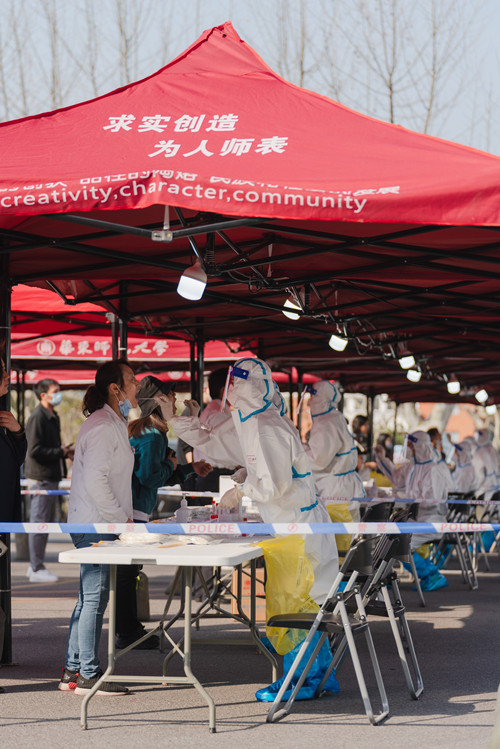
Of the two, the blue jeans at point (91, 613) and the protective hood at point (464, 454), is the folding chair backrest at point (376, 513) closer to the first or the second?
the blue jeans at point (91, 613)

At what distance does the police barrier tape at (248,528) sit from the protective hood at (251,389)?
2.26 ft

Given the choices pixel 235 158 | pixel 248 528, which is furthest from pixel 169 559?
pixel 235 158

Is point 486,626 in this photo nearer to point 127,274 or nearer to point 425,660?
point 425,660

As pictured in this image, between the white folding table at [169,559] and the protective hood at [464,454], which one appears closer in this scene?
the white folding table at [169,559]

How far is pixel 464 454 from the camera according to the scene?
17.8 metres

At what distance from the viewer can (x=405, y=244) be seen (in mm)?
7270

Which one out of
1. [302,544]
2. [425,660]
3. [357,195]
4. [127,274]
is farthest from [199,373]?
[357,195]

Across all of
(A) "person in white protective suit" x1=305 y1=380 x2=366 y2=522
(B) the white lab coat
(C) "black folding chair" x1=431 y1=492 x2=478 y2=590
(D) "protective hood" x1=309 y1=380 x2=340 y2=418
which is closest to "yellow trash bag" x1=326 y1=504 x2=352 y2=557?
(A) "person in white protective suit" x1=305 y1=380 x2=366 y2=522

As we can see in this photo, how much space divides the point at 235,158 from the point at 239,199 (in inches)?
23.0

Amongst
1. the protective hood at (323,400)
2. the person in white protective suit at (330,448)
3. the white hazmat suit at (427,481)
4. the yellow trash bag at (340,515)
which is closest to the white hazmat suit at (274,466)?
the yellow trash bag at (340,515)

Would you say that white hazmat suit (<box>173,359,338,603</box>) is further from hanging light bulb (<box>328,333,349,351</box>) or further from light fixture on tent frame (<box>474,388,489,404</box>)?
light fixture on tent frame (<box>474,388,489,404</box>)

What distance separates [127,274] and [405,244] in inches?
98.3

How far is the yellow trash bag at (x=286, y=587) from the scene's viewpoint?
6.04m

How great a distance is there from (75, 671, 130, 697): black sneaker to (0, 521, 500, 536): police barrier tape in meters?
0.86
